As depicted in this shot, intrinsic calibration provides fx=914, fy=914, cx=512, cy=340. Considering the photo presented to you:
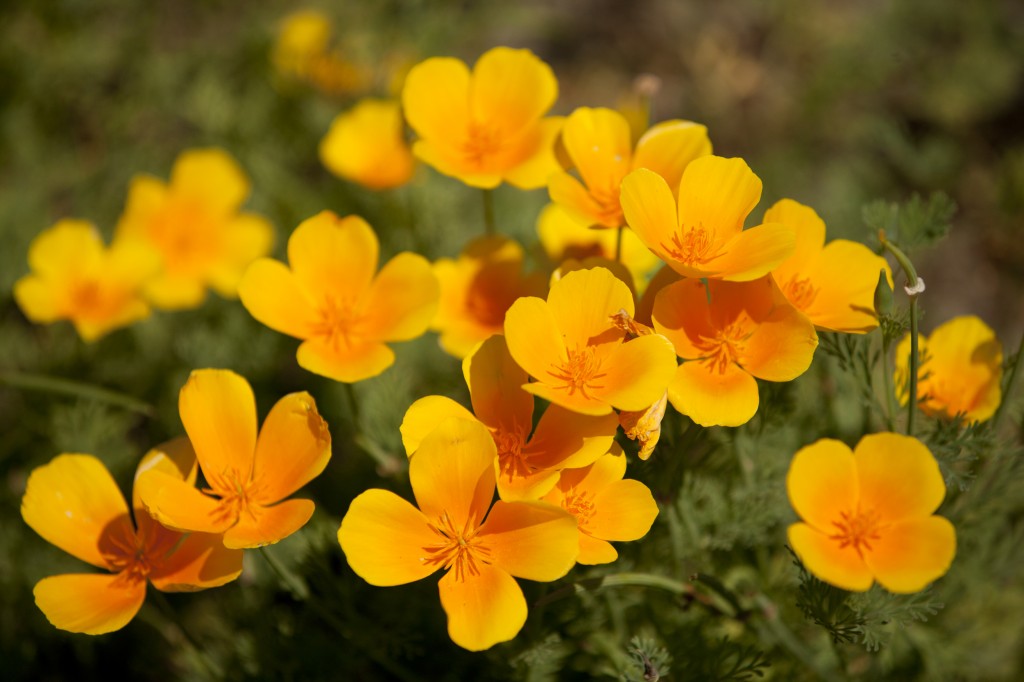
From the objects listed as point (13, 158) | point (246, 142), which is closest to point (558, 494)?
point (246, 142)

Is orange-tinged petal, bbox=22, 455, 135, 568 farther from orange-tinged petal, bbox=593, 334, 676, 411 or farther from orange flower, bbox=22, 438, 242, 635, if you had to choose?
orange-tinged petal, bbox=593, 334, 676, 411

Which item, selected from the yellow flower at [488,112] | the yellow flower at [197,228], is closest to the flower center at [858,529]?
the yellow flower at [488,112]

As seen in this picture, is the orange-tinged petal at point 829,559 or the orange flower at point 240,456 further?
the orange flower at point 240,456

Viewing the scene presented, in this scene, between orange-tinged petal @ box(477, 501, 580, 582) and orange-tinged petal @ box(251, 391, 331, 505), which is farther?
orange-tinged petal @ box(251, 391, 331, 505)

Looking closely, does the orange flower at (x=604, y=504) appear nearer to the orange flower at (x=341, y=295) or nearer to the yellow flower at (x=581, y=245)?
the orange flower at (x=341, y=295)

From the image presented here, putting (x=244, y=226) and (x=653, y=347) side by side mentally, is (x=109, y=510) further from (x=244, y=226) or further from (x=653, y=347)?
(x=244, y=226)

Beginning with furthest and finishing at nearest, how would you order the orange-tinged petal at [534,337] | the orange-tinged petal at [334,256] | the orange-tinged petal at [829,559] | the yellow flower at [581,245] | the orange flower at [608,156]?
the yellow flower at [581,245]
the orange-tinged petal at [334,256]
the orange flower at [608,156]
the orange-tinged petal at [534,337]
the orange-tinged petal at [829,559]

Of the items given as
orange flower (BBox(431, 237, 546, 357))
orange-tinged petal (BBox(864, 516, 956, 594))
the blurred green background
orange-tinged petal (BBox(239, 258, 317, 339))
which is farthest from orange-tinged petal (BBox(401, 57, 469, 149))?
orange-tinged petal (BBox(864, 516, 956, 594))
